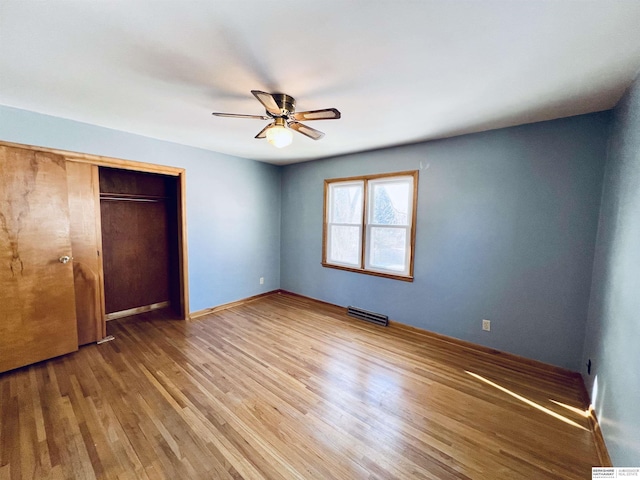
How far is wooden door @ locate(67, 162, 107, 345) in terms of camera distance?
107 inches

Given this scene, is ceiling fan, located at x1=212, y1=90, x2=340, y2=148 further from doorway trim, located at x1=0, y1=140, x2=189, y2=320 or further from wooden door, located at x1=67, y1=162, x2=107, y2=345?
wooden door, located at x1=67, y1=162, x2=107, y2=345

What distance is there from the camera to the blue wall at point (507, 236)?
7.53ft

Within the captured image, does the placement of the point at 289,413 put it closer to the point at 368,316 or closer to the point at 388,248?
the point at 368,316

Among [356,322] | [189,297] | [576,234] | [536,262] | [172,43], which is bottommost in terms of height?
[356,322]

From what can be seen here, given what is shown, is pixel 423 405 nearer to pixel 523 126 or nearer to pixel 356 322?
pixel 356 322

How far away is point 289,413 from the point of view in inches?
74.0

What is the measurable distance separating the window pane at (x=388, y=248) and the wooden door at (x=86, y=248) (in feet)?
11.4

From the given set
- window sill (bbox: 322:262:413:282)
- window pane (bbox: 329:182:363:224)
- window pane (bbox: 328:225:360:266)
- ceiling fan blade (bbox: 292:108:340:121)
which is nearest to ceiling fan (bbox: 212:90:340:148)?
ceiling fan blade (bbox: 292:108:340:121)

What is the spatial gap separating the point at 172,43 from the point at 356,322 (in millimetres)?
3487

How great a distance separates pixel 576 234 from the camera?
2.30 m

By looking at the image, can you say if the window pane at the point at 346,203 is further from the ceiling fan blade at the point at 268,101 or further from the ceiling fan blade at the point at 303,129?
the ceiling fan blade at the point at 268,101

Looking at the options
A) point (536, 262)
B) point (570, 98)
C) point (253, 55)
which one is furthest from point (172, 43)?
point (536, 262)

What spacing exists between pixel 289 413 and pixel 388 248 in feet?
7.78

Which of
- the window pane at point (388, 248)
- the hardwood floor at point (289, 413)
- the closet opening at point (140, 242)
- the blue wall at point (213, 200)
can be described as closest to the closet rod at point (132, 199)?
the closet opening at point (140, 242)
